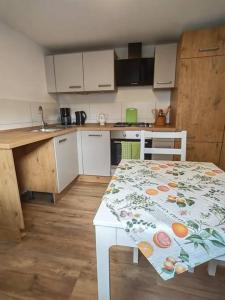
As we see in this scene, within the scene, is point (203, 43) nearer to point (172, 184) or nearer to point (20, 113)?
point (172, 184)

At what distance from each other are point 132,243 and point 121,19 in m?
2.12

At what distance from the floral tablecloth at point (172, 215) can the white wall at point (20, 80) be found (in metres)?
1.75

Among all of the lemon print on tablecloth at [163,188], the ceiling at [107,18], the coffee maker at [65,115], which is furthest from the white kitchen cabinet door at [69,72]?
the lemon print on tablecloth at [163,188]

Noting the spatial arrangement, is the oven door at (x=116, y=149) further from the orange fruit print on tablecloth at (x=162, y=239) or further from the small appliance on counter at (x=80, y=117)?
the orange fruit print on tablecloth at (x=162, y=239)

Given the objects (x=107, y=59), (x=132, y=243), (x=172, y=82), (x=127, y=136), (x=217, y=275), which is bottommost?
(x=217, y=275)

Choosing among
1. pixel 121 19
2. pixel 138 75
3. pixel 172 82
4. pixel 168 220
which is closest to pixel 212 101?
pixel 172 82

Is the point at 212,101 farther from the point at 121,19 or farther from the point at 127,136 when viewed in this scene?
the point at 121,19

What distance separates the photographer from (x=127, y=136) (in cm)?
230

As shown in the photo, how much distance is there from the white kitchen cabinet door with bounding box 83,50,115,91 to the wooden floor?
1.88 metres

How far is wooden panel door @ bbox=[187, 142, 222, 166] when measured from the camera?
2.09 meters

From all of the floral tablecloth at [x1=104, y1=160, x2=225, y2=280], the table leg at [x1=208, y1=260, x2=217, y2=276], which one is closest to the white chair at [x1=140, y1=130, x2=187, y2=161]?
the floral tablecloth at [x1=104, y1=160, x2=225, y2=280]

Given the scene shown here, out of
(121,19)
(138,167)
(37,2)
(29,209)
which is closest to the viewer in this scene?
(138,167)

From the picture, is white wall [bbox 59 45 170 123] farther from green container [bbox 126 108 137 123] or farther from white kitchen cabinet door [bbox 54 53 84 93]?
white kitchen cabinet door [bbox 54 53 84 93]

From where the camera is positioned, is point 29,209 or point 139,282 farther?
point 29,209
